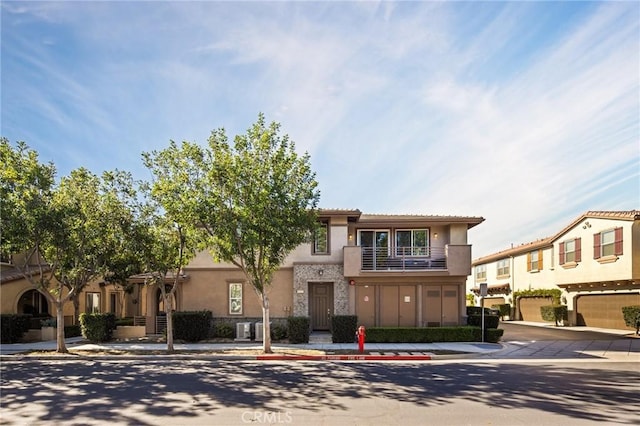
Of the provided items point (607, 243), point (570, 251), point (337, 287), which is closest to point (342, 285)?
point (337, 287)

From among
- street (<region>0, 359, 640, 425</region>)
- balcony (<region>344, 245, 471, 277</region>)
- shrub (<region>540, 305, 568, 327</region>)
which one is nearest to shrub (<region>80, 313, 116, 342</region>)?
street (<region>0, 359, 640, 425</region>)

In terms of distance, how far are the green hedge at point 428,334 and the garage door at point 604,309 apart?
11.1 meters

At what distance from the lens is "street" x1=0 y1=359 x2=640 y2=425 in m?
8.98

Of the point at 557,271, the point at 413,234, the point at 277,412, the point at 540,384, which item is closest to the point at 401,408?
the point at 277,412

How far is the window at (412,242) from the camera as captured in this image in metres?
24.8

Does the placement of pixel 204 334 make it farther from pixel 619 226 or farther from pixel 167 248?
pixel 619 226

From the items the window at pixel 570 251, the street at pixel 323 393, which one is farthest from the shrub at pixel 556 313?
the street at pixel 323 393

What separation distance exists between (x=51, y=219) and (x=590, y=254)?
28.8m

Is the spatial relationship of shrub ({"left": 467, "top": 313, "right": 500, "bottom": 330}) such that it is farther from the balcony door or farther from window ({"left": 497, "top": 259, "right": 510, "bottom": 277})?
window ({"left": 497, "top": 259, "right": 510, "bottom": 277})

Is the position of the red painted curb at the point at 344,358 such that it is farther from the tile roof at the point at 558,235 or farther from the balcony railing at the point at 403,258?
the tile roof at the point at 558,235

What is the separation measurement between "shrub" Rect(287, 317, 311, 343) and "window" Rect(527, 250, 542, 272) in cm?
2208

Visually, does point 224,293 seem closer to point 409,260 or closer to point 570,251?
point 409,260

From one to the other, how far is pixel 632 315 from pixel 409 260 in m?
12.9

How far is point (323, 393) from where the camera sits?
1107cm
